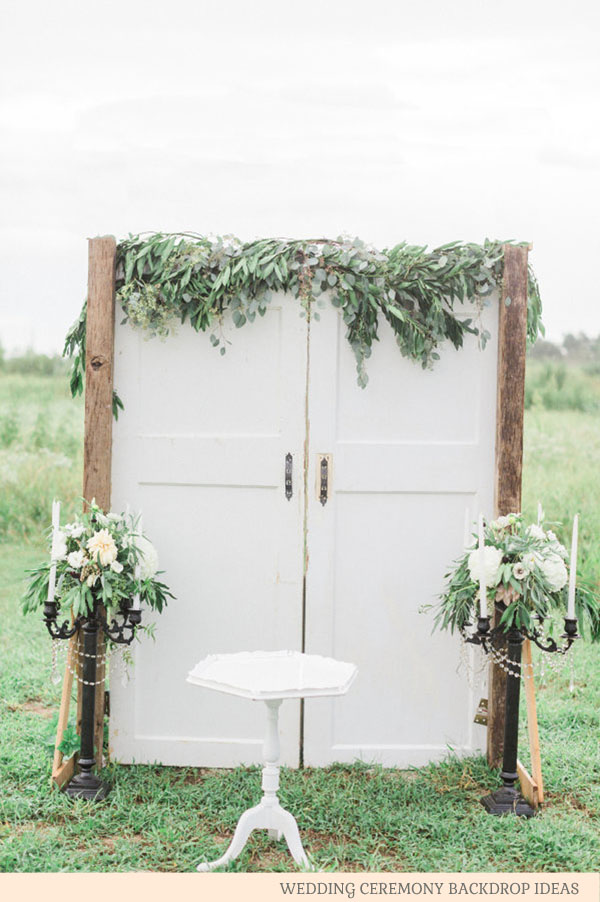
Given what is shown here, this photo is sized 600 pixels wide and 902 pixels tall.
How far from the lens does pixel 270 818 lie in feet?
9.05

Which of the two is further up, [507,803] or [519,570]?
[519,570]

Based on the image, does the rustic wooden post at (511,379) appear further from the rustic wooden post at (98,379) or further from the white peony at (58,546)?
the white peony at (58,546)

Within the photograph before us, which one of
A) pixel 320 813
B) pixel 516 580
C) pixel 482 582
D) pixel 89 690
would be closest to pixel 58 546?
pixel 89 690

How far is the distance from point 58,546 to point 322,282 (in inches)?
52.8

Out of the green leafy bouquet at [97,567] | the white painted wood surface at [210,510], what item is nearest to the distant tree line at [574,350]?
the white painted wood surface at [210,510]

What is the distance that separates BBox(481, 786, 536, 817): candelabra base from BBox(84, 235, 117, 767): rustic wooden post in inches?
56.6

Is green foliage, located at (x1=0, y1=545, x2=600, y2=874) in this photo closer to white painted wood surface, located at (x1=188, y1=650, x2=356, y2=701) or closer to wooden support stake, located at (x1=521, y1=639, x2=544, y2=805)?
wooden support stake, located at (x1=521, y1=639, x2=544, y2=805)

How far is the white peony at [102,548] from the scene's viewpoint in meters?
3.14

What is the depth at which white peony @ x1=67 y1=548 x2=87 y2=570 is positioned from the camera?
3145mm

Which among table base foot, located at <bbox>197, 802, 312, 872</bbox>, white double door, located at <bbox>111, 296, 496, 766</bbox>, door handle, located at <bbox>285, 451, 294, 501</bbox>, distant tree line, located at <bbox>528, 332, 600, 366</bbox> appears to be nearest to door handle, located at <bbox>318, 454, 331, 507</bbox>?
white double door, located at <bbox>111, 296, 496, 766</bbox>

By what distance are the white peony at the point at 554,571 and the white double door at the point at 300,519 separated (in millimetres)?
415

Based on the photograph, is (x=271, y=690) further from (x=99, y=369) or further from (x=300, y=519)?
(x=99, y=369)

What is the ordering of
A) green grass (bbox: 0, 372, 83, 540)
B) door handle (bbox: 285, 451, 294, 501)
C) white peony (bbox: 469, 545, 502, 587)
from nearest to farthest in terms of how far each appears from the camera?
white peony (bbox: 469, 545, 502, 587)
door handle (bbox: 285, 451, 294, 501)
green grass (bbox: 0, 372, 83, 540)

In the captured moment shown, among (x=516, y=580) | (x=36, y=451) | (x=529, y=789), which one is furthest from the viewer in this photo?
(x=36, y=451)
